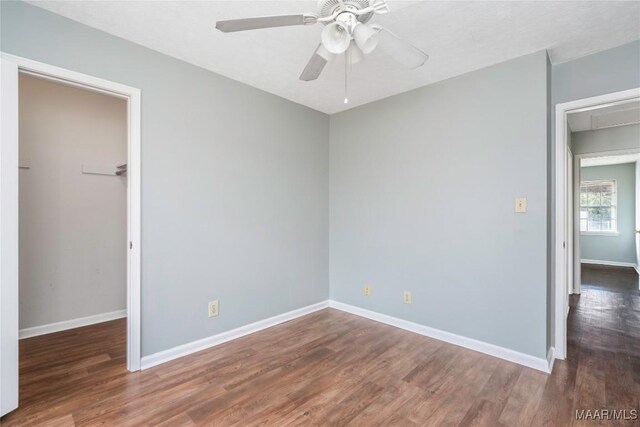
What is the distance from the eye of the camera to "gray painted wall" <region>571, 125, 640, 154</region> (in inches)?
161

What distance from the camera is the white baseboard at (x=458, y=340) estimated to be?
7.55ft

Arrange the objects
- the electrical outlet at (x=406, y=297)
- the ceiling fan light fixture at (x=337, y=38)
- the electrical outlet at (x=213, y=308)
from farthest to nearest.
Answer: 1. the electrical outlet at (x=406, y=297)
2. the electrical outlet at (x=213, y=308)
3. the ceiling fan light fixture at (x=337, y=38)

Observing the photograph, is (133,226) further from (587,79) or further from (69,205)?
(587,79)

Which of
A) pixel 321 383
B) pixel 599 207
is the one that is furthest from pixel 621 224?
pixel 321 383

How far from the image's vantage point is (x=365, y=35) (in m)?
1.39

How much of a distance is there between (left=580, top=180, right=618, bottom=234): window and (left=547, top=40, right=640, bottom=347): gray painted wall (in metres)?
6.32

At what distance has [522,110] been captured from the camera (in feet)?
7.77

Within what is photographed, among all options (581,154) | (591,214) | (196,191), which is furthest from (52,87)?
(591,214)

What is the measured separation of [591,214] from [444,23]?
306 inches

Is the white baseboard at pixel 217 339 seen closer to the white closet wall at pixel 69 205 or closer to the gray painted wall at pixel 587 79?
the white closet wall at pixel 69 205

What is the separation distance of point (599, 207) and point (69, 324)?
32.8ft

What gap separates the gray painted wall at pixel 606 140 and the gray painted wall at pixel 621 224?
Result: 10.9 ft

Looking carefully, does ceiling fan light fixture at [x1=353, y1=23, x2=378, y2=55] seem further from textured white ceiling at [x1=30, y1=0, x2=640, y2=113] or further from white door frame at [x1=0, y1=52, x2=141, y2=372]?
white door frame at [x1=0, y1=52, x2=141, y2=372]

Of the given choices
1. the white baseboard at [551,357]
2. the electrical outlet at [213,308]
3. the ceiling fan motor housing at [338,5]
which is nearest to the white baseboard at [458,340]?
the white baseboard at [551,357]
